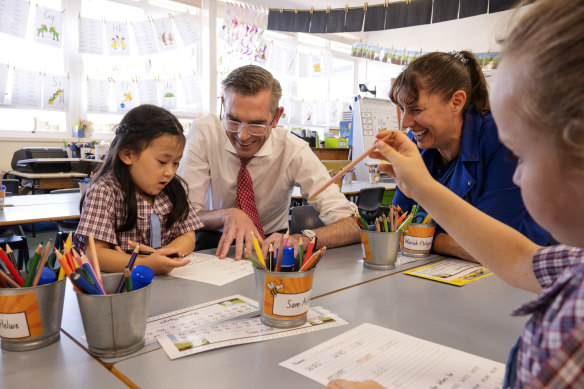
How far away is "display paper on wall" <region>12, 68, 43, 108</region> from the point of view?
16.6 ft

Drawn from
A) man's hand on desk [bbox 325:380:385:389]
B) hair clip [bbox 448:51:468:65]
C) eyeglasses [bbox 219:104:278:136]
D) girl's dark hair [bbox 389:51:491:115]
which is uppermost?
hair clip [bbox 448:51:468:65]

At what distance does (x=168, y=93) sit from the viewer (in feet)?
20.6

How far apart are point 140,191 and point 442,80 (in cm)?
120

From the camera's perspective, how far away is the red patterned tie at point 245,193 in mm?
1871

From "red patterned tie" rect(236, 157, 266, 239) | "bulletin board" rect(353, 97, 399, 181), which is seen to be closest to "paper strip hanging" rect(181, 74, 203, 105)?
"bulletin board" rect(353, 97, 399, 181)

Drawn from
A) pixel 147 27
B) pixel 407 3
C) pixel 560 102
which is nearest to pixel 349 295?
pixel 560 102

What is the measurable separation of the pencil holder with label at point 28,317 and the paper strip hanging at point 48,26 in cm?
555

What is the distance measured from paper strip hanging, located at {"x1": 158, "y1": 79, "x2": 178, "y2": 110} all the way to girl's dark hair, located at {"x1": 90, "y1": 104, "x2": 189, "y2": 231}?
5.05 metres

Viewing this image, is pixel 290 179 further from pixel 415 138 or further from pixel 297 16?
pixel 297 16

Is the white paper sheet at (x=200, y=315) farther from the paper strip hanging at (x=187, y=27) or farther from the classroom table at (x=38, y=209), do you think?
the paper strip hanging at (x=187, y=27)

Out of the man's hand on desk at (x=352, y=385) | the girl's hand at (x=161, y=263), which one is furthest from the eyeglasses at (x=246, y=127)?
the man's hand on desk at (x=352, y=385)

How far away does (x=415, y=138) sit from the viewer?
1757 mm

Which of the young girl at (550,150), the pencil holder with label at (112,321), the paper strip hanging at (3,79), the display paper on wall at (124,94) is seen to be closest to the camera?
the young girl at (550,150)

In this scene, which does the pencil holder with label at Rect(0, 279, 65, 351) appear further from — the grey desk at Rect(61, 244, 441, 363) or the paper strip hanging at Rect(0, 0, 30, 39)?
the paper strip hanging at Rect(0, 0, 30, 39)
